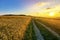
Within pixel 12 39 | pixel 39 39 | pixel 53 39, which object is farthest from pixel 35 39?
pixel 12 39

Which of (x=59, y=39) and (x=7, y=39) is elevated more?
(x=7, y=39)

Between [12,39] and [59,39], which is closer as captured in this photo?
[12,39]

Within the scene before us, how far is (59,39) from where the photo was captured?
15.8m

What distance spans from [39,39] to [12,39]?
189 inches

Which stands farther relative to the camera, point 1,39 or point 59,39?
point 59,39

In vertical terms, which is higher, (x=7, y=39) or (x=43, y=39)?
(x=7, y=39)

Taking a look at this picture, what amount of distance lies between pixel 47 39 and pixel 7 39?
617 centimetres

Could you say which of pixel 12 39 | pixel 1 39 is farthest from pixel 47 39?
pixel 1 39

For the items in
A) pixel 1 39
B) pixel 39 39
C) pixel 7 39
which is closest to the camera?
pixel 1 39

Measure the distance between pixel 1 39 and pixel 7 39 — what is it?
73 centimetres

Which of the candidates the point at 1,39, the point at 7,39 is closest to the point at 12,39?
the point at 7,39

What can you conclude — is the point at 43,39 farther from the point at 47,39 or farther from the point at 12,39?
the point at 12,39

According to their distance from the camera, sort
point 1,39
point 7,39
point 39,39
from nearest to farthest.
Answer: point 1,39, point 7,39, point 39,39

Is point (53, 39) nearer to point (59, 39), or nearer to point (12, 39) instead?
point (59, 39)
